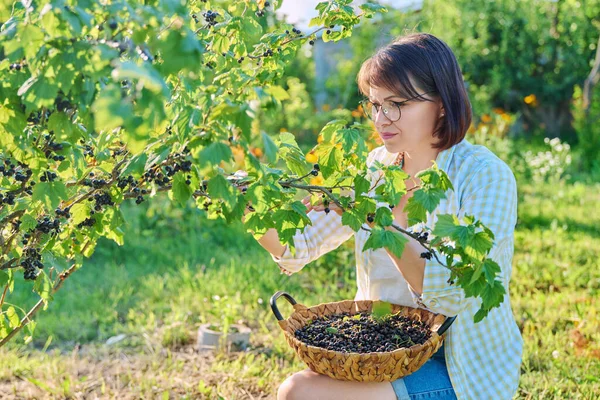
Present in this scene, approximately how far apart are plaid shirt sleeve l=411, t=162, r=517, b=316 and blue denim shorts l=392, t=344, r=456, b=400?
0.19m

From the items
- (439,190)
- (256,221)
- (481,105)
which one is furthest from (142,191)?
(481,105)

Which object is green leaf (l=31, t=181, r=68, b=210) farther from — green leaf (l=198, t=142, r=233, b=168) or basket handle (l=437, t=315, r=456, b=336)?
basket handle (l=437, t=315, r=456, b=336)

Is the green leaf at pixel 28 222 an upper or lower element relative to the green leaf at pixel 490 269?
upper

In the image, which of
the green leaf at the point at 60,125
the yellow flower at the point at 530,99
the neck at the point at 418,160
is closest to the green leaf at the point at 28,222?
the green leaf at the point at 60,125

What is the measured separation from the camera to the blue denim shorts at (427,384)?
218cm

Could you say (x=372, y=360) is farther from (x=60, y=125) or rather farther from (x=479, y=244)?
(x=60, y=125)

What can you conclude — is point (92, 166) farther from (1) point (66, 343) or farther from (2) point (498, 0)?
(2) point (498, 0)

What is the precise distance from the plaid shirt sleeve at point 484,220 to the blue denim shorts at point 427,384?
7.6 inches

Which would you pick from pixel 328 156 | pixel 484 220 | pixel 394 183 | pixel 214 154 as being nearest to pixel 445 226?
pixel 394 183

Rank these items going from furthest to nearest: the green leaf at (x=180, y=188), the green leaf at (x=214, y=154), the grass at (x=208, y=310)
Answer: the grass at (x=208, y=310)
the green leaf at (x=180, y=188)
the green leaf at (x=214, y=154)

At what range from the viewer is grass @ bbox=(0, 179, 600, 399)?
3166mm

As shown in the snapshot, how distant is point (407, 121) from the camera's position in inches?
89.6

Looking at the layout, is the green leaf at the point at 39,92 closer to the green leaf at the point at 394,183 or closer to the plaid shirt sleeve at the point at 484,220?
the green leaf at the point at 394,183

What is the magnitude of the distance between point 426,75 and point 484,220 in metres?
0.47
